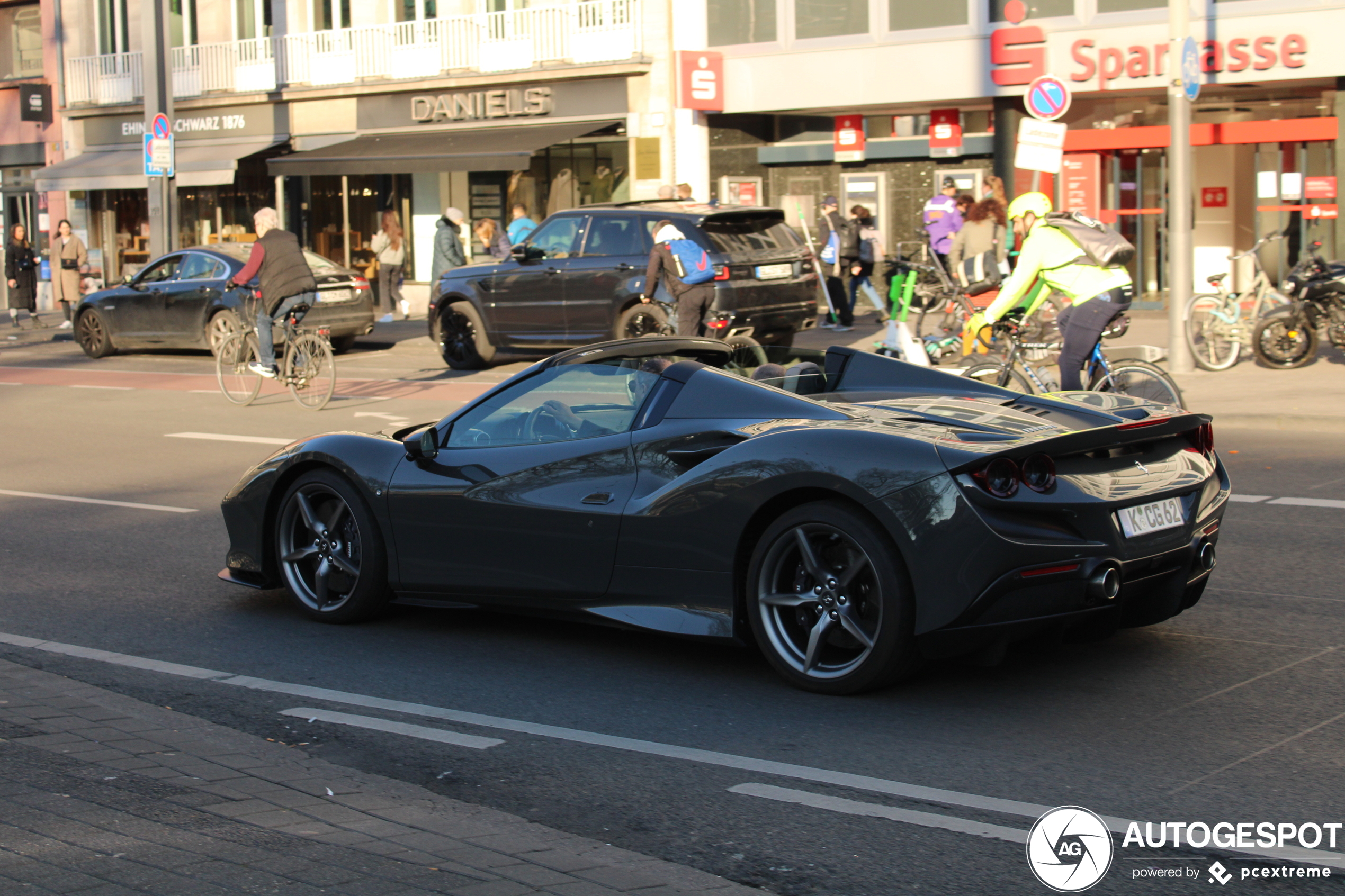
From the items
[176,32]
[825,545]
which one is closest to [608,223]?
[825,545]

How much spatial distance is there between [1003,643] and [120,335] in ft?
65.6

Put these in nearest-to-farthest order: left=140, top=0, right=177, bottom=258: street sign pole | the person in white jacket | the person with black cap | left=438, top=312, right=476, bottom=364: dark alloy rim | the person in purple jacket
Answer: left=438, top=312, right=476, bottom=364: dark alloy rim
the person in purple jacket
the person with black cap
left=140, top=0, right=177, bottom=258: street sign pole
the person in white jacket

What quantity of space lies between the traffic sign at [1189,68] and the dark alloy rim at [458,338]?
902 centimetres

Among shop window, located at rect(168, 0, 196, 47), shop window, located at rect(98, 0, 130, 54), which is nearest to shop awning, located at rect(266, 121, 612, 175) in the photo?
shop window, located at rect(168, 0, 196, 47)

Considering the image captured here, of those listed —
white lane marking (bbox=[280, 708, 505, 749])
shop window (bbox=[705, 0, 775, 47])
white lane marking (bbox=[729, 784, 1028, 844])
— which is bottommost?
white lane marking (bbox=[729, 784, 1028, 844])

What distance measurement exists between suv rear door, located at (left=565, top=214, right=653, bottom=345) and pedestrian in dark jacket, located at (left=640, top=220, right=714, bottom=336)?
1.98m

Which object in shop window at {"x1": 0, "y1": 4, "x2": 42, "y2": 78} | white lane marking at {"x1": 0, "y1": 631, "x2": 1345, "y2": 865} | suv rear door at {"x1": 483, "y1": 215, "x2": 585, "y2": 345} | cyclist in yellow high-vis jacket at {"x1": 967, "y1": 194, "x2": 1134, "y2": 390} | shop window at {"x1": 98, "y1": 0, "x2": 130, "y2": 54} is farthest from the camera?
shop window at {"x1": 0, "y1": 4, "x2": 42, "y2": 78}

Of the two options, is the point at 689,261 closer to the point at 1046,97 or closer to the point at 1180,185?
the point at 1046,97

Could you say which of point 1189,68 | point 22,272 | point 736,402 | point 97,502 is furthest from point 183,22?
point 736,402

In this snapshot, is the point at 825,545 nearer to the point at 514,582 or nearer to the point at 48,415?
the point at 514,582

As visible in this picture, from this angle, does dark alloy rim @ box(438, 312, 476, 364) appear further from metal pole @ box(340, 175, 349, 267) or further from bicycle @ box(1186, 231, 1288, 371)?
metal pole @ box(340, 175, 349, 267)

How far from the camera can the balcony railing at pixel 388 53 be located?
1081 inches

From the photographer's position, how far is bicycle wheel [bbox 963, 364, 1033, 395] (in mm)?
10758

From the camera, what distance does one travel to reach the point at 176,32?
35.4 metres
